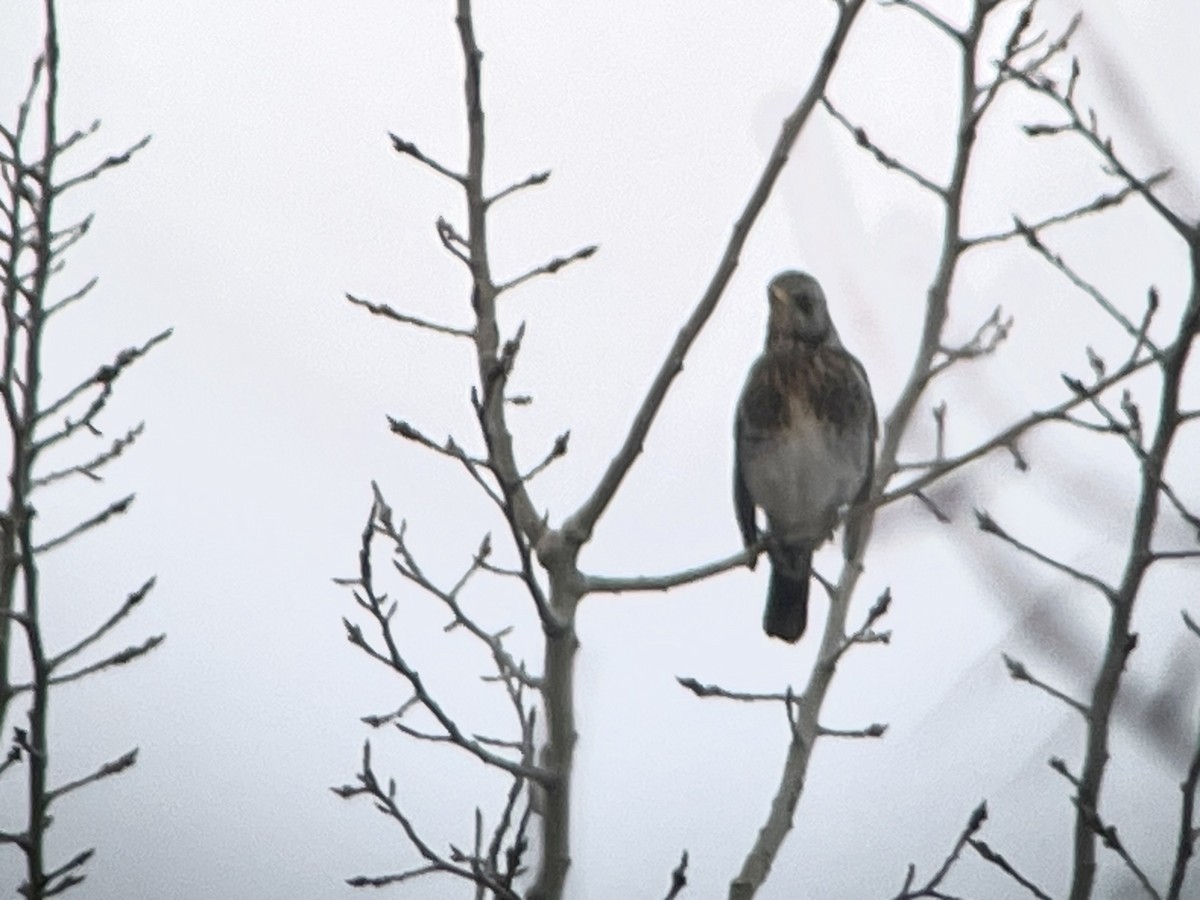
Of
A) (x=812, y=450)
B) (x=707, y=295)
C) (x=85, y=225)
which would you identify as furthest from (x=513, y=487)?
(x=812, y=450)

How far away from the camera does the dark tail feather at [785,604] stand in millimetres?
6762

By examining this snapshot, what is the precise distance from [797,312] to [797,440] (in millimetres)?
535

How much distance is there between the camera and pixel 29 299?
391cm

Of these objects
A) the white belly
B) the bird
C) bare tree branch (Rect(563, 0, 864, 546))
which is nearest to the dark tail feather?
the bird

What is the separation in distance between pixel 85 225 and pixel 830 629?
2.20 meters

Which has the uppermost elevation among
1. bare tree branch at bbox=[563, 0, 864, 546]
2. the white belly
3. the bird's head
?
the bird's head

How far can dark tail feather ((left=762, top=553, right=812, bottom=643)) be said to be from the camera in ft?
22.2

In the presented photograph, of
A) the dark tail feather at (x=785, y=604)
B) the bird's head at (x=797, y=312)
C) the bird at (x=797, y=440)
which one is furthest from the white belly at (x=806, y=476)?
the bird's head at (x=797, y=312)

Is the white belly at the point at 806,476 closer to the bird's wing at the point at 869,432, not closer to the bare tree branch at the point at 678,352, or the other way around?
the bird's wing at the point at 869,432

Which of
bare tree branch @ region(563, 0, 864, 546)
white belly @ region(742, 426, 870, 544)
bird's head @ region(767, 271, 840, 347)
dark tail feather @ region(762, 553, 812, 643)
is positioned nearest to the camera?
bare tree branch @ region(563, 0, 864, 546)

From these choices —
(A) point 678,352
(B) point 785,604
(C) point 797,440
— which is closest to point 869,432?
(C) point 797,440

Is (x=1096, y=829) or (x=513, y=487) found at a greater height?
(x=513, y=487)

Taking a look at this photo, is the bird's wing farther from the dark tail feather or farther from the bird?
the dark tail feather

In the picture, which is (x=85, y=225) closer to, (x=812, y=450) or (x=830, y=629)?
(x=830, y=629)
